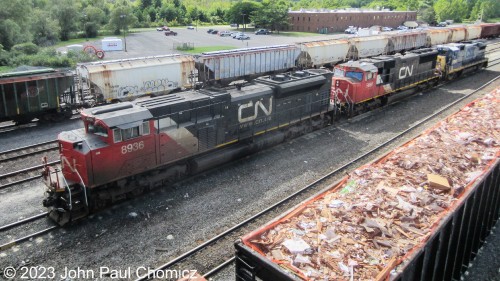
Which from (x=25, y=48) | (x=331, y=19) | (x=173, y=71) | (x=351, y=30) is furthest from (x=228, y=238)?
(x=331, y=19)

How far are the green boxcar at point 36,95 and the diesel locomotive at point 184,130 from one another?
9.82 meters

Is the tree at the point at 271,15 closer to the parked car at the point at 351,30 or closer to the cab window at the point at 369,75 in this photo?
the parked car at the point at 351,30

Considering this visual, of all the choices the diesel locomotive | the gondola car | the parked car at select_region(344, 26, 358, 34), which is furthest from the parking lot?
the gondola car

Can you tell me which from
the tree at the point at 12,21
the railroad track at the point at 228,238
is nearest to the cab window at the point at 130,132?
the railroad track at the point at 228,238

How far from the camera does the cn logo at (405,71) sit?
26850 mm

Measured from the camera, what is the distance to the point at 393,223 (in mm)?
7973

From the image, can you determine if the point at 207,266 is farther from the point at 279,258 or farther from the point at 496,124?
the point at 496,124

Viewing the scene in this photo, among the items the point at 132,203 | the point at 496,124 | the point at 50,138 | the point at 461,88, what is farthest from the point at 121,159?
the point at 461,88

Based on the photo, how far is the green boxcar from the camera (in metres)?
21.4

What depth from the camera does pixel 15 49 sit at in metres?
46.3

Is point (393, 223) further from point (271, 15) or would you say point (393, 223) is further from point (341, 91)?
point (271, 15)

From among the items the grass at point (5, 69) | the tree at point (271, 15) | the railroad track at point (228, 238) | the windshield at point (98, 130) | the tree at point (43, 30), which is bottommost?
the railroad track at point (228, 238)

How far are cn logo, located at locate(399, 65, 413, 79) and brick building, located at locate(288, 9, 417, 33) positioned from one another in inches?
2874

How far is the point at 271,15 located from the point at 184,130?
83.7 metres
